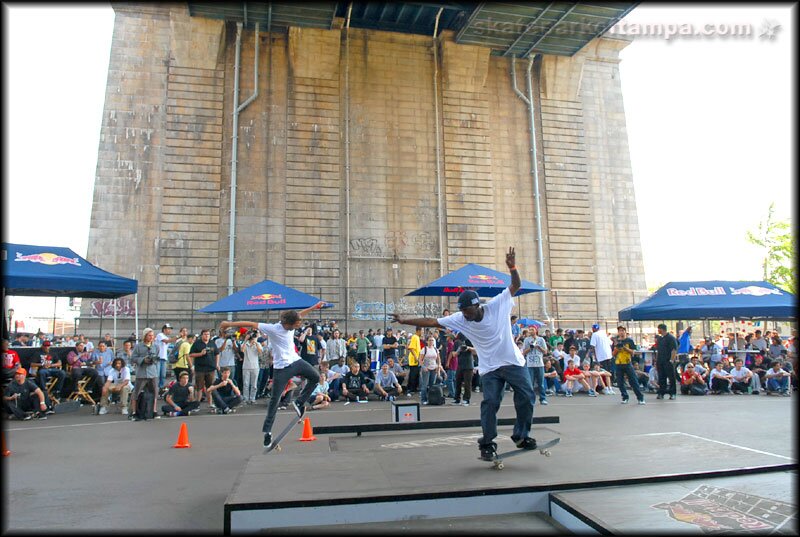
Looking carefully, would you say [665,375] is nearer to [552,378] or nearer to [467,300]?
[552,378]

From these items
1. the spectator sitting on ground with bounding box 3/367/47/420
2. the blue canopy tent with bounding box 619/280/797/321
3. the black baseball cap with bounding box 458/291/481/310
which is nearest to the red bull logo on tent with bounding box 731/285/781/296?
the blue canopy tent with bounding box 619/280/797/321

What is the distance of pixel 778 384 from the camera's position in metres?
Result: 17.0

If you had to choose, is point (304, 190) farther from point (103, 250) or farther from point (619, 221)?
point (619, 221)

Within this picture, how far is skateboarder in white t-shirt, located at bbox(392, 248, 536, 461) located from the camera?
626cm

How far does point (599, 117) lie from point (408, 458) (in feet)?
87.7

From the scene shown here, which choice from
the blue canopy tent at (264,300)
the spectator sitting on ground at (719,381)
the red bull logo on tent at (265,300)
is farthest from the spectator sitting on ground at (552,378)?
the red bull logo on tent at (265,300)

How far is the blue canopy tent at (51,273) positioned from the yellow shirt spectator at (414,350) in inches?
324

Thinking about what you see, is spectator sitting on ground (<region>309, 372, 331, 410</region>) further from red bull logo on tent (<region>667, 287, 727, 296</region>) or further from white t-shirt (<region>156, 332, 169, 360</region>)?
red bull logo on tent (<region>667, 287, 727, 296</region>)

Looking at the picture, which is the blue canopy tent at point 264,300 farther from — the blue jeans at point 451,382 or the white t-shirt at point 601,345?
the white t-shirt at point 601,345

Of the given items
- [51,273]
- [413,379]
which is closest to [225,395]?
[51,273]

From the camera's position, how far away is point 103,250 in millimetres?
23047

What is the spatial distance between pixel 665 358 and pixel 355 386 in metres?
8.63

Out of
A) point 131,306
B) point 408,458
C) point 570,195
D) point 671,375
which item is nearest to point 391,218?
point 570,195

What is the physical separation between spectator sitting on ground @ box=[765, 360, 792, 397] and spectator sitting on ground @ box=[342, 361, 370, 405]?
12219 millimetres
